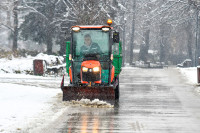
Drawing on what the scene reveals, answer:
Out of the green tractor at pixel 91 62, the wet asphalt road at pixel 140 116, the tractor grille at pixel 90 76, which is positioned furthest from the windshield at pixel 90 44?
the wet asphalt road at pixel 140 116

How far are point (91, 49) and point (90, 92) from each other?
65.4 inches

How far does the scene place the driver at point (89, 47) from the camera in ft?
51.7

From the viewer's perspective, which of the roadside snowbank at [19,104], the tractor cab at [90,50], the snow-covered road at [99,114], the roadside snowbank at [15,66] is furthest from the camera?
the roadside snowbank at [15,66]

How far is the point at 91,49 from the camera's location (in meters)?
15.8

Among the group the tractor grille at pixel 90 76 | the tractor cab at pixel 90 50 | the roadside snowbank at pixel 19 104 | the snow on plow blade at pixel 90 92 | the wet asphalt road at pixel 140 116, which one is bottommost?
the wet asphalt road at pixel 140 116

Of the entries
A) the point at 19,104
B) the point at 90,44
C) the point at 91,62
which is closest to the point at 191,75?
the point at 90,44

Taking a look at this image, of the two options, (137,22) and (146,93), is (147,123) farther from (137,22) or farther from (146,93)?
(137,22)

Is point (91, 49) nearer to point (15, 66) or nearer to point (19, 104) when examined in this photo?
point (19, 104)

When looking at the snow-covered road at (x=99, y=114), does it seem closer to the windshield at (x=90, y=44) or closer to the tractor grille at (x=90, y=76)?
the tractor grille at (x=90, y=76)

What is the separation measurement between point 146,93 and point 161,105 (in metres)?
4.22

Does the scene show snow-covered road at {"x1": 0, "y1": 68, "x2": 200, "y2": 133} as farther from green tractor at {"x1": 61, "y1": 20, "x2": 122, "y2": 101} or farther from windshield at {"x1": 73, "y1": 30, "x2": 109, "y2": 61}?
windshield at {"x1": 73, "y1": 30, "x2": 109, "y2": 61}

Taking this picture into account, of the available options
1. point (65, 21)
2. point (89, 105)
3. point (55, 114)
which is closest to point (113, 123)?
point (55, 114)

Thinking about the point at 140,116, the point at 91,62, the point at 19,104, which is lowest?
the point at 140,116

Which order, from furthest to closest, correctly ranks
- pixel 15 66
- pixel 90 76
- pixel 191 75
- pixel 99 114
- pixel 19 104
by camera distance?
pixel 191 75 < pixel 15 66 < pixel 90 76 < pixel 19 104 < pixel 99 114
